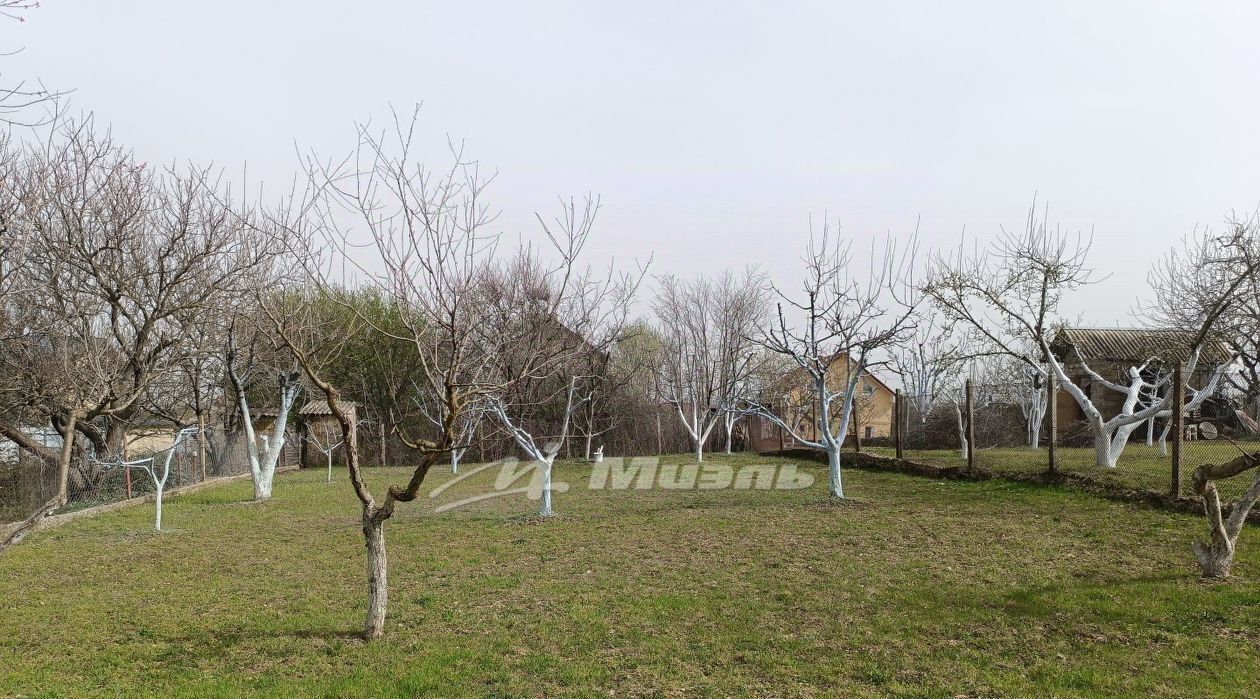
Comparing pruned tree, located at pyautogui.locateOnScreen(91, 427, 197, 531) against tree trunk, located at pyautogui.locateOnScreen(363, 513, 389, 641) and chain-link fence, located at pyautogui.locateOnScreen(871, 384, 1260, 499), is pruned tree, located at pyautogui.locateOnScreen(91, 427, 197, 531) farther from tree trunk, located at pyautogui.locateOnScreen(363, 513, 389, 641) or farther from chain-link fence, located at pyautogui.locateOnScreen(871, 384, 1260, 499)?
chain-link fence, located at pyautogui.locateOnScreen(871, 384, 1260, 499)

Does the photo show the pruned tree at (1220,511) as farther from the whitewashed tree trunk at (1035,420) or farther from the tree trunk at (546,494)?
the whitewashed tree trunk at (1035,420)

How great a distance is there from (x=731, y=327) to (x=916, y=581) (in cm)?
1797

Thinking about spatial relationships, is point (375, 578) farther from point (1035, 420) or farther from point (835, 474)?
point (1035, 420)

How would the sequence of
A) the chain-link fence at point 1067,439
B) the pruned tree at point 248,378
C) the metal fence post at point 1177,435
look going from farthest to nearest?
the pruned tree at point 248,378
the chain-link fence at point 1067,439
the metal fence post at point 1177,435

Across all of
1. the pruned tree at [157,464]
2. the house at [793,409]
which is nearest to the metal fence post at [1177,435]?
the pruned tree at [157,464]

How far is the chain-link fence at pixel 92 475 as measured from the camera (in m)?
12.4

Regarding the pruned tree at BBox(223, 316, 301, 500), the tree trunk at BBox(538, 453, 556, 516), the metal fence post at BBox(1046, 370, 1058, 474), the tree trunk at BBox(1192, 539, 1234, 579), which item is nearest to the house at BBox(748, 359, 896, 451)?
the metal fence post at BBox(1046, 370, 1058, 474)

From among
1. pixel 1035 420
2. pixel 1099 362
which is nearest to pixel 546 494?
pixel 1035 420

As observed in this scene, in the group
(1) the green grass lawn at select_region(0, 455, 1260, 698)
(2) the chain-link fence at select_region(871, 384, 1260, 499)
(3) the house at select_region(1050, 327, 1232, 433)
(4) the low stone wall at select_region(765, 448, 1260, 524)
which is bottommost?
(1) the green grass lawn at select_region(0, 455, 1260, 698)

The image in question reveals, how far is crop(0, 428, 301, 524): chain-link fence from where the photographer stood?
40.6 ft

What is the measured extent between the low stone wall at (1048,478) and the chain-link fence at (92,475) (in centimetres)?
1236

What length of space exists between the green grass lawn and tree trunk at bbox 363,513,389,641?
11 cm

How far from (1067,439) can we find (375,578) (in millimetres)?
19016

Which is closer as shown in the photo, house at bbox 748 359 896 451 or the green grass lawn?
the green grass lawn
